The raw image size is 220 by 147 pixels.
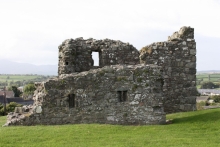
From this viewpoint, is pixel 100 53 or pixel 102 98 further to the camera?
pixel 100 53

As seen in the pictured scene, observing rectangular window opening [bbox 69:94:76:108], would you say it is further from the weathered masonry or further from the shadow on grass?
the shadow on grass

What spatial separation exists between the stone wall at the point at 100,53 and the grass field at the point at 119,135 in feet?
20.6

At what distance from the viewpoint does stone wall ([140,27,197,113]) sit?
68.5 ft

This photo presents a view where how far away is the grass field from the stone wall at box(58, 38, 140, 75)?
629 cm

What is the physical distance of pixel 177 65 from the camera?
21.2 meters

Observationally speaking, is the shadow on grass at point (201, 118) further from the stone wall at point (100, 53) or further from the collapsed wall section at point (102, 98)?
the stone wall at point (100, 53)

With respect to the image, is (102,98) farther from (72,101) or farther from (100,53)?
(100,53)

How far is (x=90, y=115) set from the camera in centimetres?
1650

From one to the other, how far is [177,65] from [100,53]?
15.6 ft

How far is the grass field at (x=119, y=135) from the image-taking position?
1246 centimetres

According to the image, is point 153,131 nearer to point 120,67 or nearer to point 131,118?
point 131,118

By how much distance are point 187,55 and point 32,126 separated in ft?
34.6

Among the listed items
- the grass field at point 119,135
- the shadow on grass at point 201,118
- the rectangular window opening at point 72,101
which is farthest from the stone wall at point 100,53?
the grass field at point 119,135

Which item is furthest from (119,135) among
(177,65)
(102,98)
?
(177,65)
